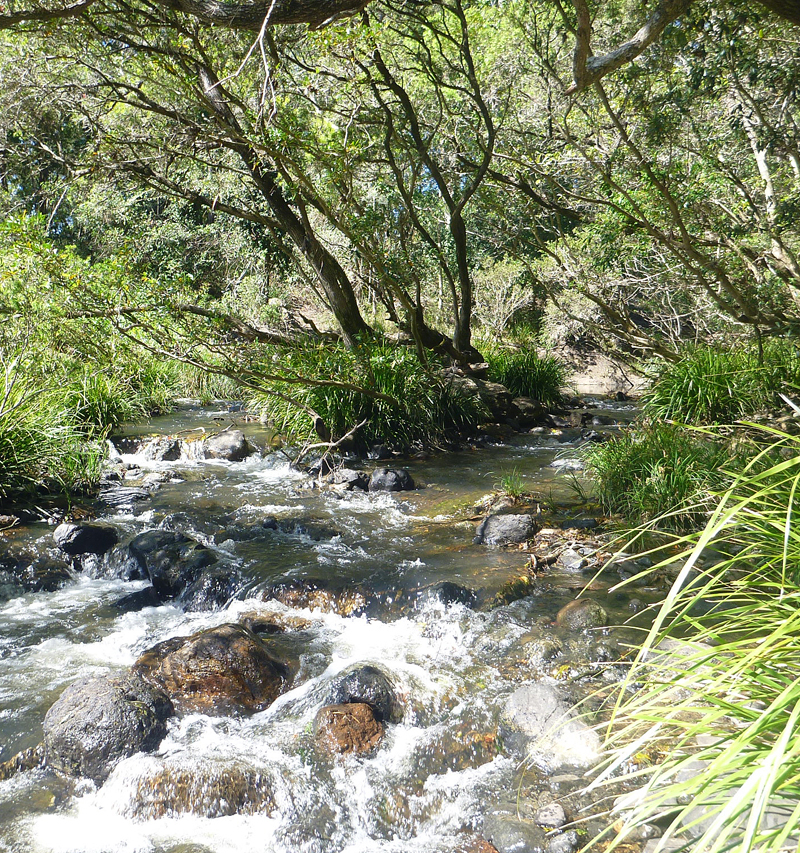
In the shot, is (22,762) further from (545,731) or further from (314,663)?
(545,731)

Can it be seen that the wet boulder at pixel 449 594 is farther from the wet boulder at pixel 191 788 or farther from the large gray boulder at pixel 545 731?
the wet boulder at pixel 191 788

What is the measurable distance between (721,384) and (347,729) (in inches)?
238

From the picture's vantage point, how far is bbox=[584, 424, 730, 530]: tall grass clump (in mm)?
5949

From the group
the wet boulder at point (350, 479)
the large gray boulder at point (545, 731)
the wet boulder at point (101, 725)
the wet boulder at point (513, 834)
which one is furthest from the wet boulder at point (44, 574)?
the wet boulder at point (513, 834)

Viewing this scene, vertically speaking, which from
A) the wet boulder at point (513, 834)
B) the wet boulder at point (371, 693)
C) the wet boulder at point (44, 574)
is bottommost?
the wet boulder at point (513, 834)

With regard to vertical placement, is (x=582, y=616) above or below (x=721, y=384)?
below

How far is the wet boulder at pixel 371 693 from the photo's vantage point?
4027 millimetres

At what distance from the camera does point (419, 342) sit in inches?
394

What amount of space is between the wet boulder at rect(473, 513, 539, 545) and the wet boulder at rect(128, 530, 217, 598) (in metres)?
2.34

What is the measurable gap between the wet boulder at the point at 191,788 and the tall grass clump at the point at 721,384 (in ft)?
18.9

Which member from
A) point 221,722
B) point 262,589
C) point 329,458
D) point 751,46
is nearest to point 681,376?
point 751,46

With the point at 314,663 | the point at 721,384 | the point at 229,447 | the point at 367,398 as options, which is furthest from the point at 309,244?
the point at 314,663

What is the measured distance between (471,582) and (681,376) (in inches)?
173

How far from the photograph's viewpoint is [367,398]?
9.70 metres
